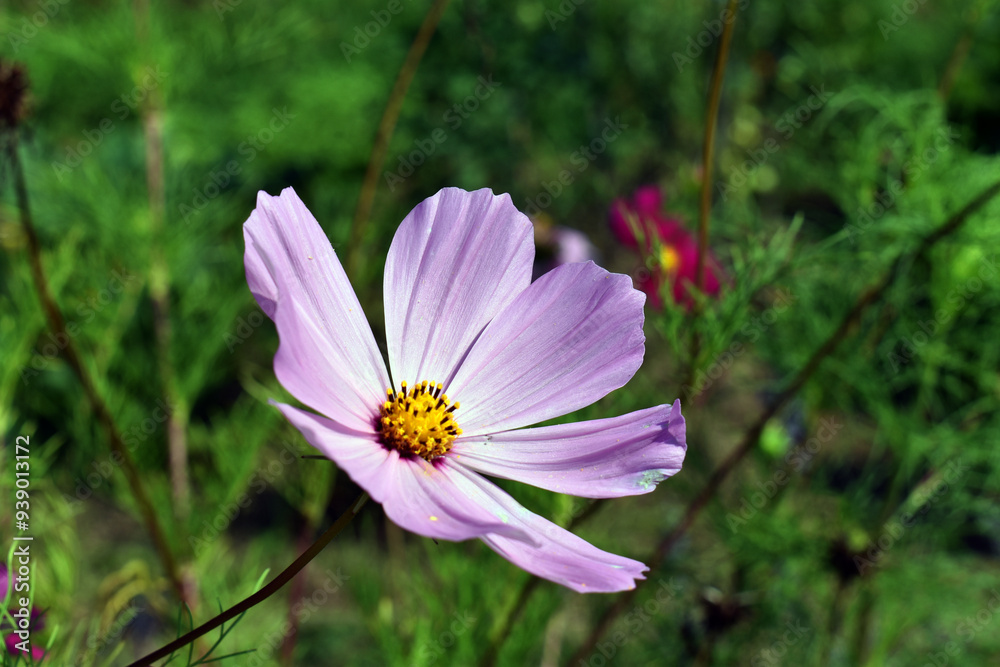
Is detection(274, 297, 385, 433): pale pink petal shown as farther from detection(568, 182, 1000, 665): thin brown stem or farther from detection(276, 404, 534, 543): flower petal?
detection(568, 182, 1000, 665): thin brown stem

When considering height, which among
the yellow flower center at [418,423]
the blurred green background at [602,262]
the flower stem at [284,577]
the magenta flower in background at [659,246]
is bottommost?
the blurred green background at [602,262]

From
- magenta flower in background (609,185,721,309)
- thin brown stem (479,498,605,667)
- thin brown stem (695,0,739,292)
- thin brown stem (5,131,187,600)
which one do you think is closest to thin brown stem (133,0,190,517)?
thin brown stem (5,131,187,600)

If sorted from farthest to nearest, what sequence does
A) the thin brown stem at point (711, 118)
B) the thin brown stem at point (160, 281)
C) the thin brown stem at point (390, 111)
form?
1. the thin brown stem at point (160, 281)
2. the thin brown stem at point (390, 111)
3. the thin brown stem at point (711, 118)

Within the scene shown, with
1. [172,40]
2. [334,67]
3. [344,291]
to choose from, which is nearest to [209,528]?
[344,291]

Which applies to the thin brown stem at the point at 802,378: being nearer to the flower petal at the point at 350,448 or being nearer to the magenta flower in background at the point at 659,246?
the magenta flower in background at the point at 659,246

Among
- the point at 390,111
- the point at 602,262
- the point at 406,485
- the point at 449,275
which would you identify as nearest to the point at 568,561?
the point at 406,485

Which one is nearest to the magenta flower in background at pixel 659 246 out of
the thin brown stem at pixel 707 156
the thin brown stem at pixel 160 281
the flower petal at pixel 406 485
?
the thin brown stem at pixel 707 156
